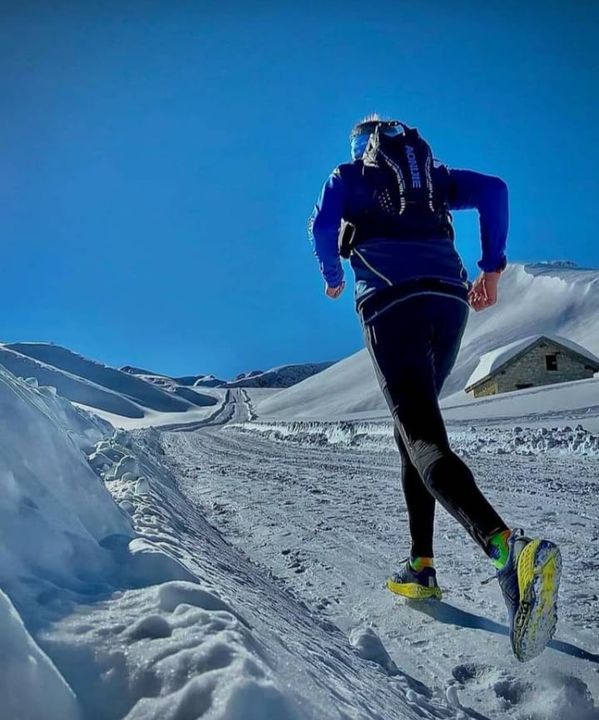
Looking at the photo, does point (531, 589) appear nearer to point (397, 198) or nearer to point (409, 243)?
point (409, 243)

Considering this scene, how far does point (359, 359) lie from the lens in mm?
81750

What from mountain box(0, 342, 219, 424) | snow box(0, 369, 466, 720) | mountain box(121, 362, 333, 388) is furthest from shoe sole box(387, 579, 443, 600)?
mountain box(121, 362, 333, 388)

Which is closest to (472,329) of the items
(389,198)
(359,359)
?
(359,359)

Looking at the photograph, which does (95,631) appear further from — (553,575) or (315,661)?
(553,575)

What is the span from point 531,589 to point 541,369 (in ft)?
111

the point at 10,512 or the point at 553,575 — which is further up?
the point at 10,512

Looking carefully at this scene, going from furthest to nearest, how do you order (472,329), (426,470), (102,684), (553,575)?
(472,329)
(426,470)
(553,575)
(102,684)

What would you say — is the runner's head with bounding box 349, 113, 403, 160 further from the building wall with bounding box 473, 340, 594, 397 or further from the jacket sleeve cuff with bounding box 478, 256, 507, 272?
the building wall with bounding box 473, 340, 594, 397

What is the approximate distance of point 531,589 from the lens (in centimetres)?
136

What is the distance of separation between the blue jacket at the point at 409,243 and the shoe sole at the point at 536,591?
1080 mm

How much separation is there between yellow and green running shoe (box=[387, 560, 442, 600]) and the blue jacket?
1174 mm

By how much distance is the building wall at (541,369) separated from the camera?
32.2 metres

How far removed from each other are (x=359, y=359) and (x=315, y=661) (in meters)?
81.0

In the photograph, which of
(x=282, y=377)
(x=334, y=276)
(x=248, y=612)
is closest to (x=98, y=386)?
(x=282, y=377)
